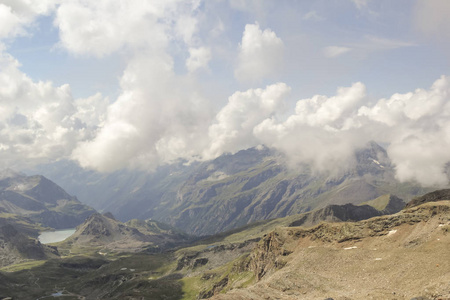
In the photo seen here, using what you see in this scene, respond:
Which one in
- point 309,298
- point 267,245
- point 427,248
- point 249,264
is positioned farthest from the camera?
point 249,264

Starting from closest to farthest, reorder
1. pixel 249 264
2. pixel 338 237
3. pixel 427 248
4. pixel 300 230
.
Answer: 1. pixel 427 248
2. pixel 338 237
3. pixel 300 230
4. pixel 249 264

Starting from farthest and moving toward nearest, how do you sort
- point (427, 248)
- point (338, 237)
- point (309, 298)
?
point (338, 237) < point (427, 248) < point (309, 298)

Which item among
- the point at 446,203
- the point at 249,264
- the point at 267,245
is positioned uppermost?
the point at 446,203

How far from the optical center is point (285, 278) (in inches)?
3041

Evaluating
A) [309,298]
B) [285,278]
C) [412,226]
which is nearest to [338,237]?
[412,226]

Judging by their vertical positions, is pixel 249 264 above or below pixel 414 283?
below

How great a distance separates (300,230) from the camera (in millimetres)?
120375

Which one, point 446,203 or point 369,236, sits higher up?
point 446,203

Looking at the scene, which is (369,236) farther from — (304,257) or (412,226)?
(304,257)

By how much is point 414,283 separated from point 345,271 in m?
19.8

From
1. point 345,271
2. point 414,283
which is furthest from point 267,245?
point 414,283

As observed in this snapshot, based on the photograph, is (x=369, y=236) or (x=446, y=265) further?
(x=369, y=236)

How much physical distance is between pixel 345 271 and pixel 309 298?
1701cm

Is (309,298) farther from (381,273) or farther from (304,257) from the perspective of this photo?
(304,257)
